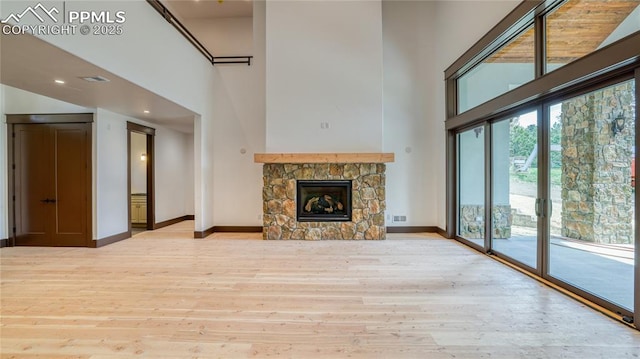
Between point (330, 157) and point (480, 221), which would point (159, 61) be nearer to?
point (330, 157)

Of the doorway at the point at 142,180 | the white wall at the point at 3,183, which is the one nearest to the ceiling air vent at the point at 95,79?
the doorway at the point at 142,180

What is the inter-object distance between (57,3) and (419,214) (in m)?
6.75

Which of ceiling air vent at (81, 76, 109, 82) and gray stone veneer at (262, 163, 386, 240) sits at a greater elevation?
ceiling air vent at (81, 76, 109, 82)

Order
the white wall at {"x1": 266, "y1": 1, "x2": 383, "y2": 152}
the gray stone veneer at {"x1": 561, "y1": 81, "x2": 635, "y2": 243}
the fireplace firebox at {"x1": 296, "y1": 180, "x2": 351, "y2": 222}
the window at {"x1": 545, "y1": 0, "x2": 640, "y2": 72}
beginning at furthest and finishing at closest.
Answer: the fireplace firebox at {"x1": 296, "y1": 180, "x2": 351, "y2": 222}
the white wall at {"x1": 266, "y1": 1, "x2": 383, "y2": 152}
the gray stone veneer at {"x1": 561, "y1": 81, "x2": 635, "y2": 243}
the window at {"x1": 545, "y1": 0, "x2": 640, "y2": 72}

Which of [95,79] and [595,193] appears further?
[95,79]

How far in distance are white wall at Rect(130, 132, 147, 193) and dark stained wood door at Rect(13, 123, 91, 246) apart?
2491 millimetres

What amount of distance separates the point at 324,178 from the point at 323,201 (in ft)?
1.83

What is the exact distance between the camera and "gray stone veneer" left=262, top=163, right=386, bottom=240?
5.89 m

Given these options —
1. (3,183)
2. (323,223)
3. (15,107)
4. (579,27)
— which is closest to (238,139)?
(323,223)

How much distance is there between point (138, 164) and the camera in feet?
26.3

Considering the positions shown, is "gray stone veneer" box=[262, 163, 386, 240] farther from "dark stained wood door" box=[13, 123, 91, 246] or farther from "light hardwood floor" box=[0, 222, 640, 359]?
"dark stained wood door" box=[13, 123, 91, 246]

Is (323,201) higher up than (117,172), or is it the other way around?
(117,172)

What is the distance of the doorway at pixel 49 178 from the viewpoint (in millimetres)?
5285

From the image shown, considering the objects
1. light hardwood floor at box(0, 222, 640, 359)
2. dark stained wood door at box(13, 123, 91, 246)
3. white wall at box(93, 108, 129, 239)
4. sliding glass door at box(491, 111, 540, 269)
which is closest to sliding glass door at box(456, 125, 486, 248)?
sliding glass door at box(491, 111, 540, 269)
